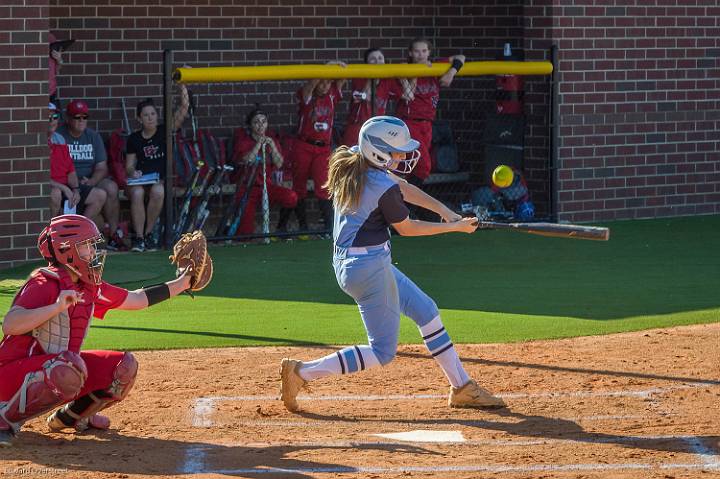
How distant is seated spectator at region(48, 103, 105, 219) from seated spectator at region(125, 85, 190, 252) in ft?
1.30

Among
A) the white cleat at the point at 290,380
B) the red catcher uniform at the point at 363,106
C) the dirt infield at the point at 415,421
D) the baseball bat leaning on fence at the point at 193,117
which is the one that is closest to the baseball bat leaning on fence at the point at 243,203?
the baseball bat leaning on fence at the point at 193,117

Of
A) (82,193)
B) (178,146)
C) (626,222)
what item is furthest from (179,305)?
(626,222)

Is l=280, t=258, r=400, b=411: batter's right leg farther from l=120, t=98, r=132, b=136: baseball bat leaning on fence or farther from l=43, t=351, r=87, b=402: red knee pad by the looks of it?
l=120, t=98, r=132, b=136: baseball bat leaning on fence

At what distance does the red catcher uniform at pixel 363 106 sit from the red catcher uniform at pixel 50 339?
26.8 ft

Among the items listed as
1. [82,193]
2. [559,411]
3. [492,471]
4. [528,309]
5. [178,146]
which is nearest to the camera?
[492,471]

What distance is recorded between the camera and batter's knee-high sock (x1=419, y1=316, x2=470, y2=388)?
23.9 feet

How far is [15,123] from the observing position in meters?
12.7

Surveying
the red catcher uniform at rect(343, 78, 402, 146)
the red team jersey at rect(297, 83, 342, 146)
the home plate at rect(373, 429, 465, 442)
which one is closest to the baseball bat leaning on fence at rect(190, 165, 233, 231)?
the red team jersey at rect(297, 83, 342, 146)

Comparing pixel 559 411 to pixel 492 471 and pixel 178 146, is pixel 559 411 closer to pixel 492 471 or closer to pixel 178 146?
pixel 492 471

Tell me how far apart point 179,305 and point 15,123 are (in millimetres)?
3046

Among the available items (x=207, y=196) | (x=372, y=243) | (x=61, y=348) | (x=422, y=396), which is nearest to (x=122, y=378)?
(x=61, y=348)

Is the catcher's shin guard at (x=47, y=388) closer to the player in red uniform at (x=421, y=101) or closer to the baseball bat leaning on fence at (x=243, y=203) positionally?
the baseball bat leaning on fence at (x=243, y=203)

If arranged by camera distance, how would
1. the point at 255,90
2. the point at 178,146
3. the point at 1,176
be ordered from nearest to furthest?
the point at 1,176 < the point at 178,146 < the point at 255,90

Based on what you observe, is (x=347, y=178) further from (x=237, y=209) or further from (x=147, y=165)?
(x=237, y=209)
